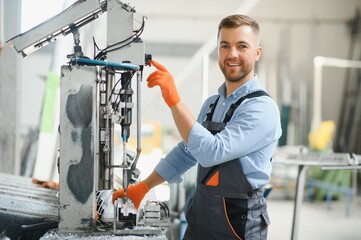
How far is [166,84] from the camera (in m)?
1.25

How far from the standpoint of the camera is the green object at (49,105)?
11.6 feet

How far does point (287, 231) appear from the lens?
13.7 ft

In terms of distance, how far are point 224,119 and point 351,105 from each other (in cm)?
552

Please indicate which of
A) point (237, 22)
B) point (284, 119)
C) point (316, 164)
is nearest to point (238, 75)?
point (237, 22)

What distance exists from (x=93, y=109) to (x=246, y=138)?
483mm

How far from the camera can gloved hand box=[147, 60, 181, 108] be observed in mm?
1242

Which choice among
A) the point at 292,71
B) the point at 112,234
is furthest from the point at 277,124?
the point at 292,71

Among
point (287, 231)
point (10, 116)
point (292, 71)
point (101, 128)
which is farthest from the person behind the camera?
point (292, 71)

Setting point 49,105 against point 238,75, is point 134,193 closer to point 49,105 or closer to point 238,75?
point 238,75

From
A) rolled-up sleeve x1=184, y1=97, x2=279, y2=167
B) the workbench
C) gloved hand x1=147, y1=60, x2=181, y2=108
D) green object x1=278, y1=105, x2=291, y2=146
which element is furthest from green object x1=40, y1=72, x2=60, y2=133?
green object x1=278, y1=105, x2=291, y2=146

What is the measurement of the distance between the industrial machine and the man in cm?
11

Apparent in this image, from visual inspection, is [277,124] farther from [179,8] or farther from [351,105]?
[351,105]

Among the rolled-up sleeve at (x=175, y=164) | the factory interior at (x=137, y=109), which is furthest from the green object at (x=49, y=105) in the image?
the rolled-up sleeve at (x=175, y=164)

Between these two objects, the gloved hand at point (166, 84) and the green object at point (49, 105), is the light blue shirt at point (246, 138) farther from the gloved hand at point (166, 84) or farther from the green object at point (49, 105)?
the green object at point (49, 105)
